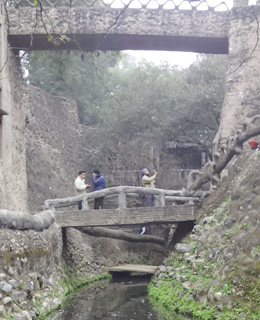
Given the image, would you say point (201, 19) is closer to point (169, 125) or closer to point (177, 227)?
Answer: point (177, 227)

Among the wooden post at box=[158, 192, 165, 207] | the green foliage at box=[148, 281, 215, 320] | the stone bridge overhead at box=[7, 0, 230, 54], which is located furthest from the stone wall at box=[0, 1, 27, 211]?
the green foliage at box=[148, 281, 215, 320]

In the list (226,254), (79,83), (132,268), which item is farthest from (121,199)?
(79,83)

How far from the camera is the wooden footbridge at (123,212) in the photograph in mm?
12727

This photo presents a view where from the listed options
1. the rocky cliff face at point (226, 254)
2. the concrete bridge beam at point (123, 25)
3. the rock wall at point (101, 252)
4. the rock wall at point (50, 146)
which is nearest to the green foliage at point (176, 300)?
the rocky cliff face at point (226, 254)

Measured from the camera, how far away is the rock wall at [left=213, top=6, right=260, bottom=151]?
548 inches

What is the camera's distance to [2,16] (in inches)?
525

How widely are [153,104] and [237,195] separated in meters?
12.3

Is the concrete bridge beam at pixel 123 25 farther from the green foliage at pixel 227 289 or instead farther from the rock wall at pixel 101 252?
the green foliage at pixel 227 289

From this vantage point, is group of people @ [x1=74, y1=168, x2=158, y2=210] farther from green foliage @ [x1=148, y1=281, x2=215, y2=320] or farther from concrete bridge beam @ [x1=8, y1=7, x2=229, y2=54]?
concrete bridge beam @ [x1=8, y1=7, x2=229, y2=54]

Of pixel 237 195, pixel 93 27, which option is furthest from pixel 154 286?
pixel 93 27

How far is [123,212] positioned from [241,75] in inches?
194

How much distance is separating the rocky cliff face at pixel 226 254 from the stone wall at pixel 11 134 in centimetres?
451

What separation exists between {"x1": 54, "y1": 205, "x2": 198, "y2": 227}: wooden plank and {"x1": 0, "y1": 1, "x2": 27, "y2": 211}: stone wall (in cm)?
171

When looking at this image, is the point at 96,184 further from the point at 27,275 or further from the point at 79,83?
the point at 79,83
